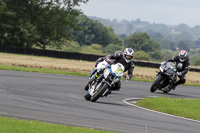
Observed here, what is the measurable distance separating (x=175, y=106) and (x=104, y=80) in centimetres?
260

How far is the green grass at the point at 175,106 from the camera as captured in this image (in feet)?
44.3

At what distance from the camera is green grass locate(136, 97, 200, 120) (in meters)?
13.5

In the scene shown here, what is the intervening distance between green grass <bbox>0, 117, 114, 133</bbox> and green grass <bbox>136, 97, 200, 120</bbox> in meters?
5.71

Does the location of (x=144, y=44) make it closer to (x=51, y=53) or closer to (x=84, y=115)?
(x=51, y=53)

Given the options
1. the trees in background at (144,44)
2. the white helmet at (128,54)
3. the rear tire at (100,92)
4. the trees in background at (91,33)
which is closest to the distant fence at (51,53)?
the white helmet at (128,54)

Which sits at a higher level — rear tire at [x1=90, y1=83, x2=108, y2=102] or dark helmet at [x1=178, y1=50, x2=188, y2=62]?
dark helmet at [x1=178, y1=50, x2=188, y2=62]

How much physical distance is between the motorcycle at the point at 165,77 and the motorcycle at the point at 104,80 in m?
5.84

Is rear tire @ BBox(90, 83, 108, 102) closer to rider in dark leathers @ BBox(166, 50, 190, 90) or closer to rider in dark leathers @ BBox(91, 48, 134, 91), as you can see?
rider in dark leathers @ BBox(91, 48, 134, 91)

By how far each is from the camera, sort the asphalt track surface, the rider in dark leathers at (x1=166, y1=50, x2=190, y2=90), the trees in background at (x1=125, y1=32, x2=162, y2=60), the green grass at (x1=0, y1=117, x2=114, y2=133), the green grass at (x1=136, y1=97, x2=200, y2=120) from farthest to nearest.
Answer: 1. the trees in background at (x1=125, y1=32, x2=162, y2=60)
2. the rider in dark leathers at (x1=166, y1=50, x2=190, y2=90)
3. the green grass at (x1=136, y1=97, x2=200, y2=120)
4. the asphalt track surface
5. the green grass at (x1=0, y1=117, x2=114, y2=133)

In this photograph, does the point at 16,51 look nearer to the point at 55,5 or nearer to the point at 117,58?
the point at 55,5

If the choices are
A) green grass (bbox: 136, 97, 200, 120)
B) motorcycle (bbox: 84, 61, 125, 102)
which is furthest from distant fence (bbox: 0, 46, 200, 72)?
motorcycle (bbox: 84, 61, 125, 102)

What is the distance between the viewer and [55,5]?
172ft

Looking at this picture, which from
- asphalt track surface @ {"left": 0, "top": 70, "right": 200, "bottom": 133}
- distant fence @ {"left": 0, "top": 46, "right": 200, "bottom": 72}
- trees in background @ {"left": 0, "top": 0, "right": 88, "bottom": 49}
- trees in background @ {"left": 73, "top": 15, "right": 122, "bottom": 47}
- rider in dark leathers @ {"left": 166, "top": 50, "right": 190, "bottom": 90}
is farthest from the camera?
trees in background @ {"left": 73, "top": 15, "right": 122, "bottom": 47}

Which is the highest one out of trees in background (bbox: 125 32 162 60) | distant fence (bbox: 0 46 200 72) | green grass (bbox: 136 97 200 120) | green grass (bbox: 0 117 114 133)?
trees in background (bbox: 125 32 162 60)
